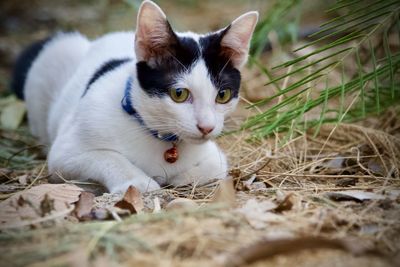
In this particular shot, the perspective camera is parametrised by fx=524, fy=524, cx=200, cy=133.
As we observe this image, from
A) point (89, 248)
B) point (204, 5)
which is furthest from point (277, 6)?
point (204, 5)

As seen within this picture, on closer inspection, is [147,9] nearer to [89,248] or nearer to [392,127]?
[89,248]

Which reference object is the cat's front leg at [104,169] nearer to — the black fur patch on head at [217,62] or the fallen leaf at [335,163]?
the black fur patch on head at [217,62]

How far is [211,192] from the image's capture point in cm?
218

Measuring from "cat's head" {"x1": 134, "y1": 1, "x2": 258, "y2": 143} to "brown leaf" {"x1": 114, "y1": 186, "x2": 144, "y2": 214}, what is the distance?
1.04ft

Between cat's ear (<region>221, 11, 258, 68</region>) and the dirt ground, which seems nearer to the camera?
the dirt ground

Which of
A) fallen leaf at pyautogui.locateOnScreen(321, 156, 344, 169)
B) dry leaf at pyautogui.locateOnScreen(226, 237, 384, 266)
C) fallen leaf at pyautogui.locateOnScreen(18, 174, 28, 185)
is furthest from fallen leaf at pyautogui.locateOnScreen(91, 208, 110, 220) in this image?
fallen leaf at pyautogui.locateOnScreen(321, 156, 344, 169)

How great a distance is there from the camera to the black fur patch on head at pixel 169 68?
2148mm

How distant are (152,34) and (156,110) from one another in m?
0.31

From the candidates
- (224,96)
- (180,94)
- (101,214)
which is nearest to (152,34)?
(180,94)

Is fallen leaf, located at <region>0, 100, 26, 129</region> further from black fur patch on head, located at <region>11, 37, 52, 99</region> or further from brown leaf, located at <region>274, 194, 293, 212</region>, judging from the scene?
brown leaf, located at <region>274, 194, 293, 212</region>

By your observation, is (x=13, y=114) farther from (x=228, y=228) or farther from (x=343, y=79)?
(x=228, y=228)

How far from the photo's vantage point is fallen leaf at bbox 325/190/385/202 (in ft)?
6.22

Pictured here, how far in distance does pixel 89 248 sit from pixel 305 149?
5.07 feet

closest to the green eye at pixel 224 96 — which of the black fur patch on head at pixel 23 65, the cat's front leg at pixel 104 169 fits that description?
the cat's front leg at pixel 104 169
